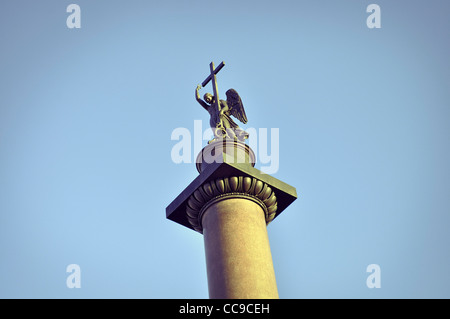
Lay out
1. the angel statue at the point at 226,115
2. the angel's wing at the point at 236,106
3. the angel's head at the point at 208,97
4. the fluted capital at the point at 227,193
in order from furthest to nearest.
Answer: the angel's wing at the point at 236,106
the angel's head at the point at 208,97
the angel statue at the point at 226,115
the fluted capital at the point at 227,193

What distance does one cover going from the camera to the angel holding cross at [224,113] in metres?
14.0

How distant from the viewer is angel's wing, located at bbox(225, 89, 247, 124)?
15.0 metres

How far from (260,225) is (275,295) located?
5.08ft

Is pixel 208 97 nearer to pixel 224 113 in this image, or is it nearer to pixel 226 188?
pixel 224 113

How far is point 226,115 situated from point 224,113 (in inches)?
2.7

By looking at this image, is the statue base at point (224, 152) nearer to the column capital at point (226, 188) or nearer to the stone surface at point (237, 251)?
the column capital at point (226, 188)

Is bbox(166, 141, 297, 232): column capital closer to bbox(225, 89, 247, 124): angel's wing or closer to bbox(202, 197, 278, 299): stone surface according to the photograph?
bbox(202, 197, 278, 299): stone surface

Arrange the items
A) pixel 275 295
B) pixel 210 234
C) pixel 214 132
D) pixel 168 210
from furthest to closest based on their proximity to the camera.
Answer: pixel 214 132 → pixel 168 210 → pixel 210 234 → pixel 275 295

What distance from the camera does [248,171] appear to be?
12523 mm

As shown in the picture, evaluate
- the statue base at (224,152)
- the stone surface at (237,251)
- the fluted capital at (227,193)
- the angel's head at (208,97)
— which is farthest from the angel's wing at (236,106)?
the stone surface at (237,251)

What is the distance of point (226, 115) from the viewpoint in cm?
1464
